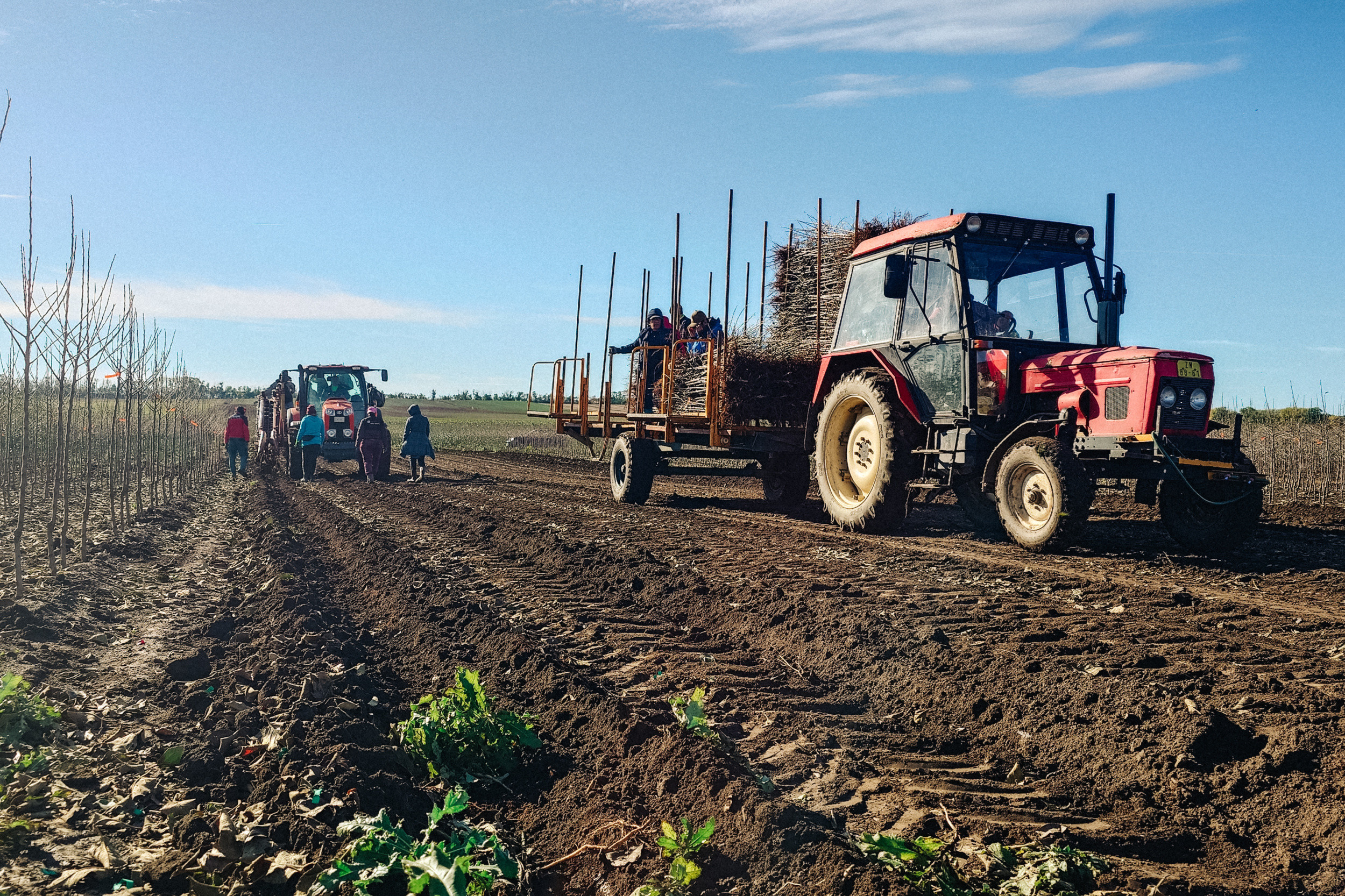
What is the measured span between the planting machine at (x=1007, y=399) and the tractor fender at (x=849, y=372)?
0.02 meters

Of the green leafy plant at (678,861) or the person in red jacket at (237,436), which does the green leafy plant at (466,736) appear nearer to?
the green leafy plant at (678,861)

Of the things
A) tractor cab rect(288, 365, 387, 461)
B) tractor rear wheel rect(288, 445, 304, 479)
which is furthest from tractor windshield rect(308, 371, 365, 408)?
tractor rear wheel rect(288, 445, 304, 479)

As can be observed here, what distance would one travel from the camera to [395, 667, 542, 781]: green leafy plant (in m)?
3.86

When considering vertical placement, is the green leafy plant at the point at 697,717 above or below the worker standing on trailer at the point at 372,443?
below

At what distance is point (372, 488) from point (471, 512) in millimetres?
5033

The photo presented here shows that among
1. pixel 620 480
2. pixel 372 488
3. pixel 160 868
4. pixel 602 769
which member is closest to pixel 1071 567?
pixel 602 769

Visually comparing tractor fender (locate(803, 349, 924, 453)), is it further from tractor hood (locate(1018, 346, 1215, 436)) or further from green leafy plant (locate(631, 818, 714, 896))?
green leafy plant (locate(631, 818, 714, 896))

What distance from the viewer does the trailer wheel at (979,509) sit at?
27.4ft

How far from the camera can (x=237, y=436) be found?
1942cm

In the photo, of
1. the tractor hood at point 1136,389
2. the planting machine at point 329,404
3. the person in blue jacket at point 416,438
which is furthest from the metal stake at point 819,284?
the planting machine at point 329,404

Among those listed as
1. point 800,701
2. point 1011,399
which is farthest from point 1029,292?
point 800,701

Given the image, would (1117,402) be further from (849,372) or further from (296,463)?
(296,463)

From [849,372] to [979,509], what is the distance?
68.9 inches

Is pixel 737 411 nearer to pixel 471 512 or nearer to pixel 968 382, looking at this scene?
pixel 968 382
